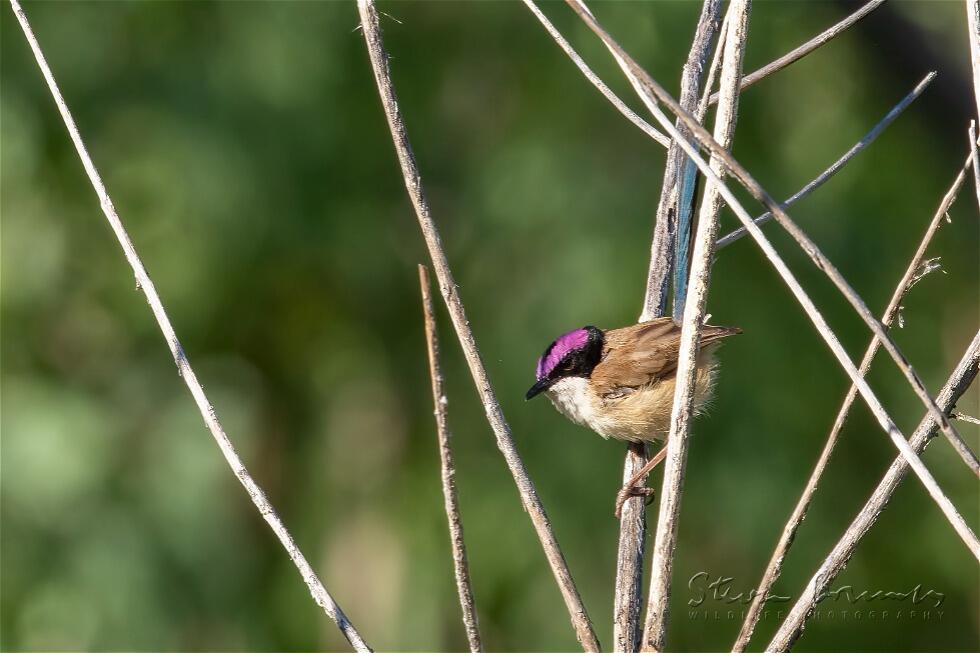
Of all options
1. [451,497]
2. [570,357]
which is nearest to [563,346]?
[570,357]

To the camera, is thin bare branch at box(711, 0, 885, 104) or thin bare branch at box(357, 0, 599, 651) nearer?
thin bare branch at box(357, 0, 599, 651)

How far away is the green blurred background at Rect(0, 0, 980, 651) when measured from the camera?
557cm

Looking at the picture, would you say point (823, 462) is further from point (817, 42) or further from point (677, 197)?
point (677, 197)

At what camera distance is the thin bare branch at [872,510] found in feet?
6.05

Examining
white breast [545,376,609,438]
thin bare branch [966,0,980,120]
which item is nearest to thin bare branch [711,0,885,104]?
thin bare branch [966,0,980,120]

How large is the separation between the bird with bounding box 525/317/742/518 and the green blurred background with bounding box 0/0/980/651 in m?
1.52

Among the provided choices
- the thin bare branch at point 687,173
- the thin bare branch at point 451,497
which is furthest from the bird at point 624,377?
the thin bare branch at point 451,497

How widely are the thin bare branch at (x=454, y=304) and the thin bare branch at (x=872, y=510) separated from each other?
0.37 metres

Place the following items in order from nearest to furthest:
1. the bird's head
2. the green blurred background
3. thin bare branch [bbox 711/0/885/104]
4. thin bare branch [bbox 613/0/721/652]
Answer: thin bare branch [bbox 711/0/885/104] < thin bare branch [bbox 613/0/721/652] < the bird's head < the green blurred background

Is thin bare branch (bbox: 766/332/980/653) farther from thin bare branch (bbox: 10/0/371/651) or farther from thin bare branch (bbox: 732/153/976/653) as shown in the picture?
thin bare branch (bbox: 10/0/371/651)

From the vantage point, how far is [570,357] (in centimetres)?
387

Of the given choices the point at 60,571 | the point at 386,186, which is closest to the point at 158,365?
the point at 60,571

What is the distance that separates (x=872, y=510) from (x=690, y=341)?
0.47 metres

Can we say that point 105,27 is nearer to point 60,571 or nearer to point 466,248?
point 466,248
